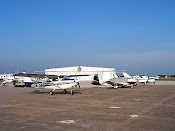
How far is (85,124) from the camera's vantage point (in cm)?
817

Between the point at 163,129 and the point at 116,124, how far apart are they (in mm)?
1720

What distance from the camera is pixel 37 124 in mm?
8250

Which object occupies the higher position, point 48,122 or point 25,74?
point 25,74

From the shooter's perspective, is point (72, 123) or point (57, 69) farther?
point (57, 69)

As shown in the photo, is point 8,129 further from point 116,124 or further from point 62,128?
point 116,124

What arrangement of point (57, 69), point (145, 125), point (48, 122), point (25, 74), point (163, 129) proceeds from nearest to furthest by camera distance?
point (163, 129)
point (145, 125)
point (48, 122)
point (25, 74)
point (57, 69)

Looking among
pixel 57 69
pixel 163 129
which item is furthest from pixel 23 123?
pixel 57 69

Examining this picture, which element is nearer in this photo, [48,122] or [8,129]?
[8,129]

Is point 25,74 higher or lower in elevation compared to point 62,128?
higher

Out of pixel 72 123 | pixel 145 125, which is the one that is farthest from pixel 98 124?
pixel 145 125

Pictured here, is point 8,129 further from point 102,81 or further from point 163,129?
point 102,81

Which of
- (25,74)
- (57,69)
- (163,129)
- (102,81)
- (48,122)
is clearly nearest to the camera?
(163,129)

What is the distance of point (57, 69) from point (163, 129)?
2715 inches

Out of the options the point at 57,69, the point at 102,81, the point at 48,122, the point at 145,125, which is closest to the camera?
the point at 145,125
